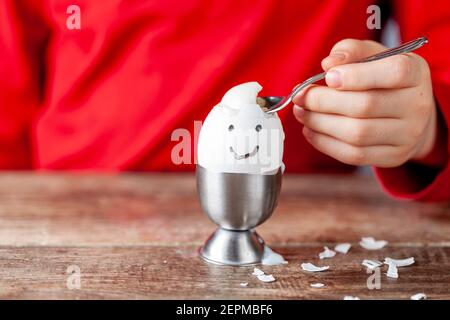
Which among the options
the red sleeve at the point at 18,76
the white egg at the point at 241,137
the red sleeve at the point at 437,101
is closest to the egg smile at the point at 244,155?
the white egg at the point at 241,137

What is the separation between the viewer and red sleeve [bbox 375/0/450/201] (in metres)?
0.94

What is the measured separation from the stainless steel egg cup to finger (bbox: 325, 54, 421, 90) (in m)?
0.13

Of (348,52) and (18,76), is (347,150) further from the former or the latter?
(18,76)

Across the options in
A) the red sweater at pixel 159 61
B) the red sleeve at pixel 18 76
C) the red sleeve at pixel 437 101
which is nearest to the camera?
the red sleeve at pixel 437 101

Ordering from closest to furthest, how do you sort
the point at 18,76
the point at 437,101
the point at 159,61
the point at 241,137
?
the point at 241,137, the point at 437,101, the point at 159,61, the point at 18,76

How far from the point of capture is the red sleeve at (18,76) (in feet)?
3.93

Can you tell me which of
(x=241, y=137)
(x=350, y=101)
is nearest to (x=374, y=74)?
(x=350, y=101)

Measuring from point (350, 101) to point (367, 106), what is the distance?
0.02 metres

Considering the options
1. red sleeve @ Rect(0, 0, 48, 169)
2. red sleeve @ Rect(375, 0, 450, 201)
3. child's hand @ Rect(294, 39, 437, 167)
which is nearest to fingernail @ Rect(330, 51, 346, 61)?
child's hand @ Rect(294, 39, 437, 167)

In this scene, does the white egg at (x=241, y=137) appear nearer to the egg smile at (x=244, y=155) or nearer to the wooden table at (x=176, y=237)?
the egg smile at (x=244, y=155)

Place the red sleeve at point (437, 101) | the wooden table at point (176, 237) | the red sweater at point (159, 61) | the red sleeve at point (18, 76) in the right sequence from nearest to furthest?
the wooden table at point (176, 237)
the red sleeve at point (437, 101)
the red sweater at point (159, 61)
the red sleeve at point (18, 76)

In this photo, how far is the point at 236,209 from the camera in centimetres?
68
